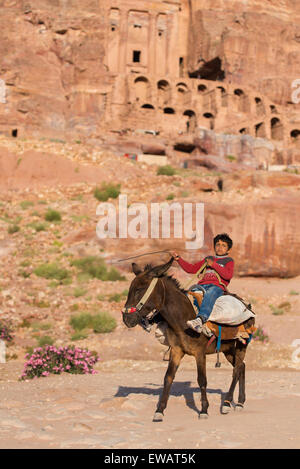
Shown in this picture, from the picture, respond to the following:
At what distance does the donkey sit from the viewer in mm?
6117

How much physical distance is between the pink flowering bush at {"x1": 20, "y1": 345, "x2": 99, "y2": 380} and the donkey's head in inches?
212

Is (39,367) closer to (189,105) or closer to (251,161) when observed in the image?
(251,161)

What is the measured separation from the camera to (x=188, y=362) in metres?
13.6

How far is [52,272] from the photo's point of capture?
67.9 feet

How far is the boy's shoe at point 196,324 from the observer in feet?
20.3

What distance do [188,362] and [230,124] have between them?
46.4 metres

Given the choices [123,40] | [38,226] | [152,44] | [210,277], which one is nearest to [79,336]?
[210,277]

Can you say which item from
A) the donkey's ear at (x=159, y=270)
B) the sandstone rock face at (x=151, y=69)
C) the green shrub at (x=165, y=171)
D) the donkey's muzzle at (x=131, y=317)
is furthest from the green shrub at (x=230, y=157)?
the donkey's muzzle at (x=131, y=317)

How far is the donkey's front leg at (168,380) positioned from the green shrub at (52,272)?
48.1ft

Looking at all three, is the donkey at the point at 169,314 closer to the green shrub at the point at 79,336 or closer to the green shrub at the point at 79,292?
the green shrub at the point at 79,336

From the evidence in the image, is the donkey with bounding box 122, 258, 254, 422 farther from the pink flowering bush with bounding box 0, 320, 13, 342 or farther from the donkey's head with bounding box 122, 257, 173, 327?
the pink flowering bush with bounding box 0, 320, 13, 342

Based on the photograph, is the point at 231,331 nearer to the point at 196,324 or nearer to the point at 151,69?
the point at 196,324

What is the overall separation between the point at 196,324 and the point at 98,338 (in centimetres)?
983

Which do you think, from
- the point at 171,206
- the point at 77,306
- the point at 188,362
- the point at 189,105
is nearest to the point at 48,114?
the point at 189,105
